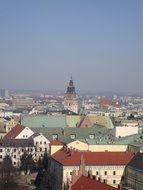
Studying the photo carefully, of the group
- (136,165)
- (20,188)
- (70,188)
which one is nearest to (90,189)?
(70,188)

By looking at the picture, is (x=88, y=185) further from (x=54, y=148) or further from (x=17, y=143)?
(x=17, y=143)

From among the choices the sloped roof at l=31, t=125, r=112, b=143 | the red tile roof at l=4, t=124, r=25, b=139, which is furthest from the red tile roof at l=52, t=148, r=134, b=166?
the red tile roof at l=4, t=124, r=25, b=139

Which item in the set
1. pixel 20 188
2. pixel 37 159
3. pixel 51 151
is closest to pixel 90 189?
pixel 20 188

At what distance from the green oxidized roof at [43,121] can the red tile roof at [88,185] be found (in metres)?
43.4

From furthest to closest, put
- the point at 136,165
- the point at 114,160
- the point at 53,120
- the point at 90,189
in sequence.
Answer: the point at 53,120 < the point at 114,160 < the point at 136,165 < the point at 90,189

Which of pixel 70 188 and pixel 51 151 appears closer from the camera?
pixel 70 188

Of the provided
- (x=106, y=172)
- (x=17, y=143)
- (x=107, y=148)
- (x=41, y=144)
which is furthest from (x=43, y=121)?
(x=106, y=172)

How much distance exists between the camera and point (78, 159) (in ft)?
187

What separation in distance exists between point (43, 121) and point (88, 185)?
4714cm

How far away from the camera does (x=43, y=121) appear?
295 ft

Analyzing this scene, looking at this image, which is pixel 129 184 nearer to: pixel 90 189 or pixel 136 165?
pixel 136 165

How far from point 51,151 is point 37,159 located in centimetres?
666

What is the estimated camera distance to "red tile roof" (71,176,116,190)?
138 ft

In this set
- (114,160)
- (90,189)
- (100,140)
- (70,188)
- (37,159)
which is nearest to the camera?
(90,189)
